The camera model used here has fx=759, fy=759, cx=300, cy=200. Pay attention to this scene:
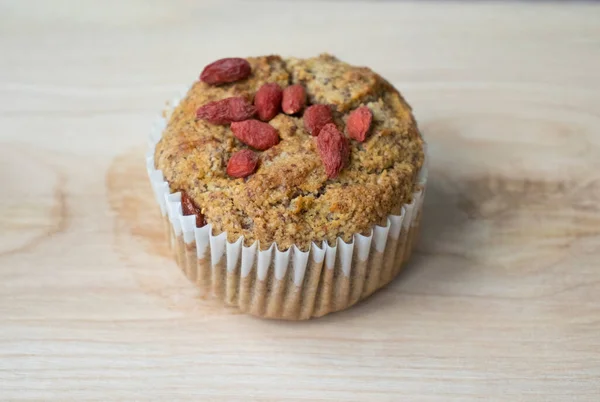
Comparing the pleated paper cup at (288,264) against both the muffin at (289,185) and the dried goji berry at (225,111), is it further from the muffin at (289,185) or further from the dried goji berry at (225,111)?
the dried goji berry at (225,111)

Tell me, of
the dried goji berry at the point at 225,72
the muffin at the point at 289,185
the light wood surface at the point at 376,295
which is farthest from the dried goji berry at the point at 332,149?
the light wood surface at the point at 376,295

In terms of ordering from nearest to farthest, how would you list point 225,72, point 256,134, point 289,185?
point 289,185, point 256,134, point 225,72

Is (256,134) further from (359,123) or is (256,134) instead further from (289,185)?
(359,123)

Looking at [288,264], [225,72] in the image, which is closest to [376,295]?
[288,264]

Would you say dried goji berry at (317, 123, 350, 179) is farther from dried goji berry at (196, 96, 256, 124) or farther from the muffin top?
dried goji berry at (196, 96, 256, 124)

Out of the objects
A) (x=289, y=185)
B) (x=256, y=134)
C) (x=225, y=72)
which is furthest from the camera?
(x=225, y=72)

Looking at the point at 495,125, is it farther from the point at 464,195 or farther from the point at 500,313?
the point at 500,313
